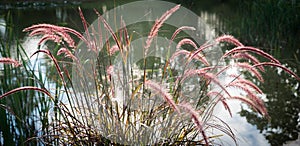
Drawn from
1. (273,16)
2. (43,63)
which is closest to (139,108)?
(43,63)

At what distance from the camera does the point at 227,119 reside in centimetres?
323

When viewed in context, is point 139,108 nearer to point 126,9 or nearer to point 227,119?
point 227,119

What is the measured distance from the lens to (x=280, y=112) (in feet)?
11.5

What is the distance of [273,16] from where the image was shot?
17.4 feet

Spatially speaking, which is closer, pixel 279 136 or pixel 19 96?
pixel 19 96

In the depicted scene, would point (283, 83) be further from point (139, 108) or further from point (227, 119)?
point (139, 108)

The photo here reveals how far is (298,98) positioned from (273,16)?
71.9 inches

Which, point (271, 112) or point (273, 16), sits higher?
point (273, 16)

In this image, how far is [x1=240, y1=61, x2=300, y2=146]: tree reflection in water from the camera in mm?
3037

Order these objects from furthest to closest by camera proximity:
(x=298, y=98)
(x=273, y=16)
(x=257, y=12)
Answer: (x=257, y=12)
(x=273, y=16)
(x=298, y=98)

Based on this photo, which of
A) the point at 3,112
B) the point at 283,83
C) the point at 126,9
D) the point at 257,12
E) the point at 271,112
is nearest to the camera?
the point at 3,112

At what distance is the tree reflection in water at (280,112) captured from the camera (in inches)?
120

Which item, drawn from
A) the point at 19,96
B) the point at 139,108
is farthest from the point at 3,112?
the point at 139,108

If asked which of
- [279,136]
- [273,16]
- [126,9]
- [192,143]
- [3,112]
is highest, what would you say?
[126,9]
